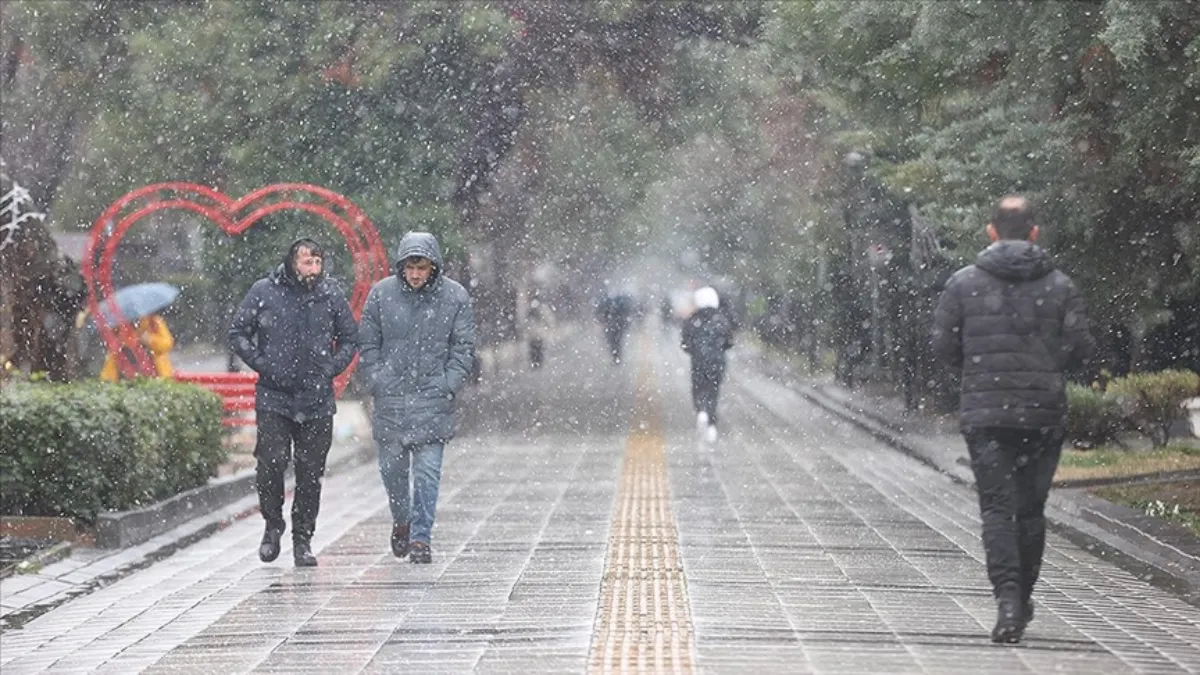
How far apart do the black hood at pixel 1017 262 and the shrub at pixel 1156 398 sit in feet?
34.1

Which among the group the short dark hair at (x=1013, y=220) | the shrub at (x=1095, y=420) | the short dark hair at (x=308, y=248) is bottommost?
the shrub at (x=1095, y=420)

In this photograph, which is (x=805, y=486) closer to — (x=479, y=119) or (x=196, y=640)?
(x=196, y=640)

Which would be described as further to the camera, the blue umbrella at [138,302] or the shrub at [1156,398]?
the blue umbrella at [138,302]

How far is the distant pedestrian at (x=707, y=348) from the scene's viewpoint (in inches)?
827

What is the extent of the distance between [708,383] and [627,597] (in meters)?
12.5

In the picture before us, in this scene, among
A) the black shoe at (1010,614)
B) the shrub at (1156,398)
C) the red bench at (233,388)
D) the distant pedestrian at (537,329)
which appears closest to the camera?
the black shoe at (1010,614)

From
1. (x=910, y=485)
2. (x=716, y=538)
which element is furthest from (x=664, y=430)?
(x=716, y=538)

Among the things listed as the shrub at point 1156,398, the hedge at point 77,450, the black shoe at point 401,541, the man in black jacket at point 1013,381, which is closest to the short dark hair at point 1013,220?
the man in black jacket at point 1013,381

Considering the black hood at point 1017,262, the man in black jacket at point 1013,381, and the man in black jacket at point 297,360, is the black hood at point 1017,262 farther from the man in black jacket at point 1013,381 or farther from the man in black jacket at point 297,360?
the man in black jacket at point 297,360

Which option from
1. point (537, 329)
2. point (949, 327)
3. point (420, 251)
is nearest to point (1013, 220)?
point (949, 327)

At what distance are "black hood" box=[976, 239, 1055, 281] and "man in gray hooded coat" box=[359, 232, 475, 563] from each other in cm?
357

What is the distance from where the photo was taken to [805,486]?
15.8 meters

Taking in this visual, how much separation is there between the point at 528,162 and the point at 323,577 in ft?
66.8

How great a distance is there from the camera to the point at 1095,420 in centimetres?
1788
